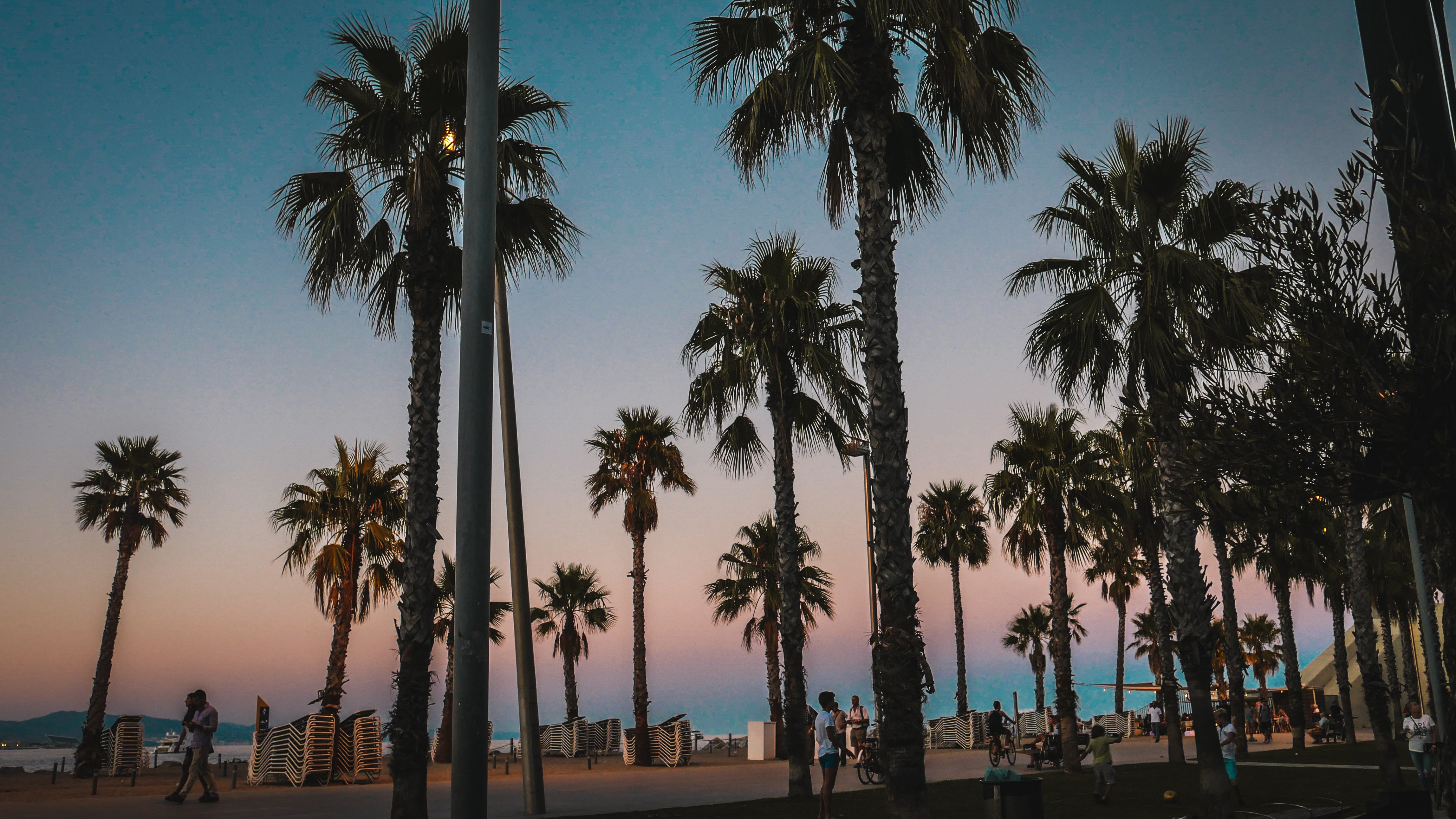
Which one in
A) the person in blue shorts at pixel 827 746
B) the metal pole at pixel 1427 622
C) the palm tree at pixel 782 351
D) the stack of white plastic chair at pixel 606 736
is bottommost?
the stack of white plastic chair at pixel 606 736

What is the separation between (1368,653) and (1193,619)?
Answer: 21.3ft

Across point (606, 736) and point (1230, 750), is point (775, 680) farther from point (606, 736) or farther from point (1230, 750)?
point (1230, 750)

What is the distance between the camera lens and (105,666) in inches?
1219

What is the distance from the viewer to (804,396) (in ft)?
67.6

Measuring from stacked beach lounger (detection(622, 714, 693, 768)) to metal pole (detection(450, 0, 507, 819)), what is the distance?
96.7ft

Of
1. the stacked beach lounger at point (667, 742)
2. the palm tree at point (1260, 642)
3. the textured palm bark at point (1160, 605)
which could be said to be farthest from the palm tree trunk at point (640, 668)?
the palm tree at point (1260, 642)

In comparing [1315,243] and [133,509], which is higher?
[133,509]

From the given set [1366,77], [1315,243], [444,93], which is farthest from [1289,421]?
[444,93]

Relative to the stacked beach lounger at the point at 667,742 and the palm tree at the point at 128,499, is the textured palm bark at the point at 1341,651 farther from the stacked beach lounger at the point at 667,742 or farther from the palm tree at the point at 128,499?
the palm tree at the point at 128,499

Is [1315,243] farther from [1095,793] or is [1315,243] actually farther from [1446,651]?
[1095,793]

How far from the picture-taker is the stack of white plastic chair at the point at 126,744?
84.4ft

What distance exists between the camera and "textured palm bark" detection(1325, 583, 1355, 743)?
114 ft

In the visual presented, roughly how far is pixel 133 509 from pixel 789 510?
26243 mm

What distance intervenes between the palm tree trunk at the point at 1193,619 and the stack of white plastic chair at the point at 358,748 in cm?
1924
